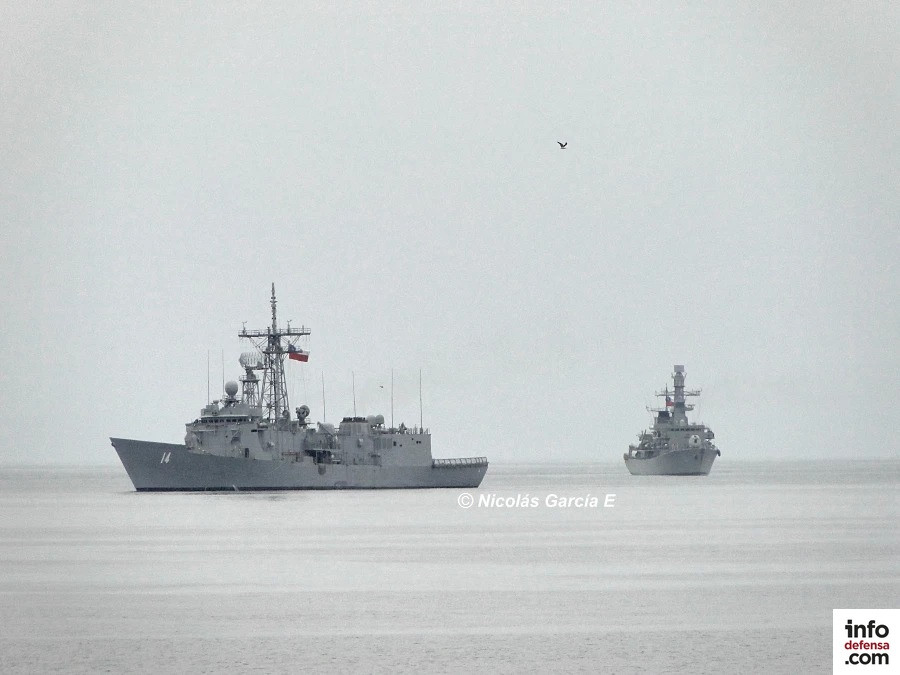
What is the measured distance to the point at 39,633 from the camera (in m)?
36.8

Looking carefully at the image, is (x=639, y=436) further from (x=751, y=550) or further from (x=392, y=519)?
(x=751, y=550)

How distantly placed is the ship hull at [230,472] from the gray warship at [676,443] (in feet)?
160

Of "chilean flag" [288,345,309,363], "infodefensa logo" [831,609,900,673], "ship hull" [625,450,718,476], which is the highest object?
"chilean flag" [288,345,309,363]

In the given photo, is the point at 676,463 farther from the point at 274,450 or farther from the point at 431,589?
the point at 431,589

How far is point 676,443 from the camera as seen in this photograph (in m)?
146

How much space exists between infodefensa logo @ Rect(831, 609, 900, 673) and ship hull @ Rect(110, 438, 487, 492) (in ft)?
200

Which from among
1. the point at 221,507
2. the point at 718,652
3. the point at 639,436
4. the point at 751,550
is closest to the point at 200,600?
the point at 718,652

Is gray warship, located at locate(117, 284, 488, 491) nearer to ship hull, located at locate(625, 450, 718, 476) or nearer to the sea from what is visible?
the sea

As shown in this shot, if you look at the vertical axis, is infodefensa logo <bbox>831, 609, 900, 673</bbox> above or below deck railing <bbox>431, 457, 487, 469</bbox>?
below

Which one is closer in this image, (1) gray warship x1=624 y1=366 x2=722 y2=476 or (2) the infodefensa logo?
(2) the infodefensa logo

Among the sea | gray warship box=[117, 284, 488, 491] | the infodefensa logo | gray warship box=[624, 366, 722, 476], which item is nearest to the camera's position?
the infodefensa logo

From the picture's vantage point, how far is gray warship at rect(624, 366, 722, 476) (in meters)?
144

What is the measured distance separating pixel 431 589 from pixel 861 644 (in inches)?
643

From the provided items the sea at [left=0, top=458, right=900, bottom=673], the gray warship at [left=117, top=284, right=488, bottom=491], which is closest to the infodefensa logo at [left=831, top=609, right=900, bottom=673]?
the sea at [left=0, top=458, right=900, bottom=673]
